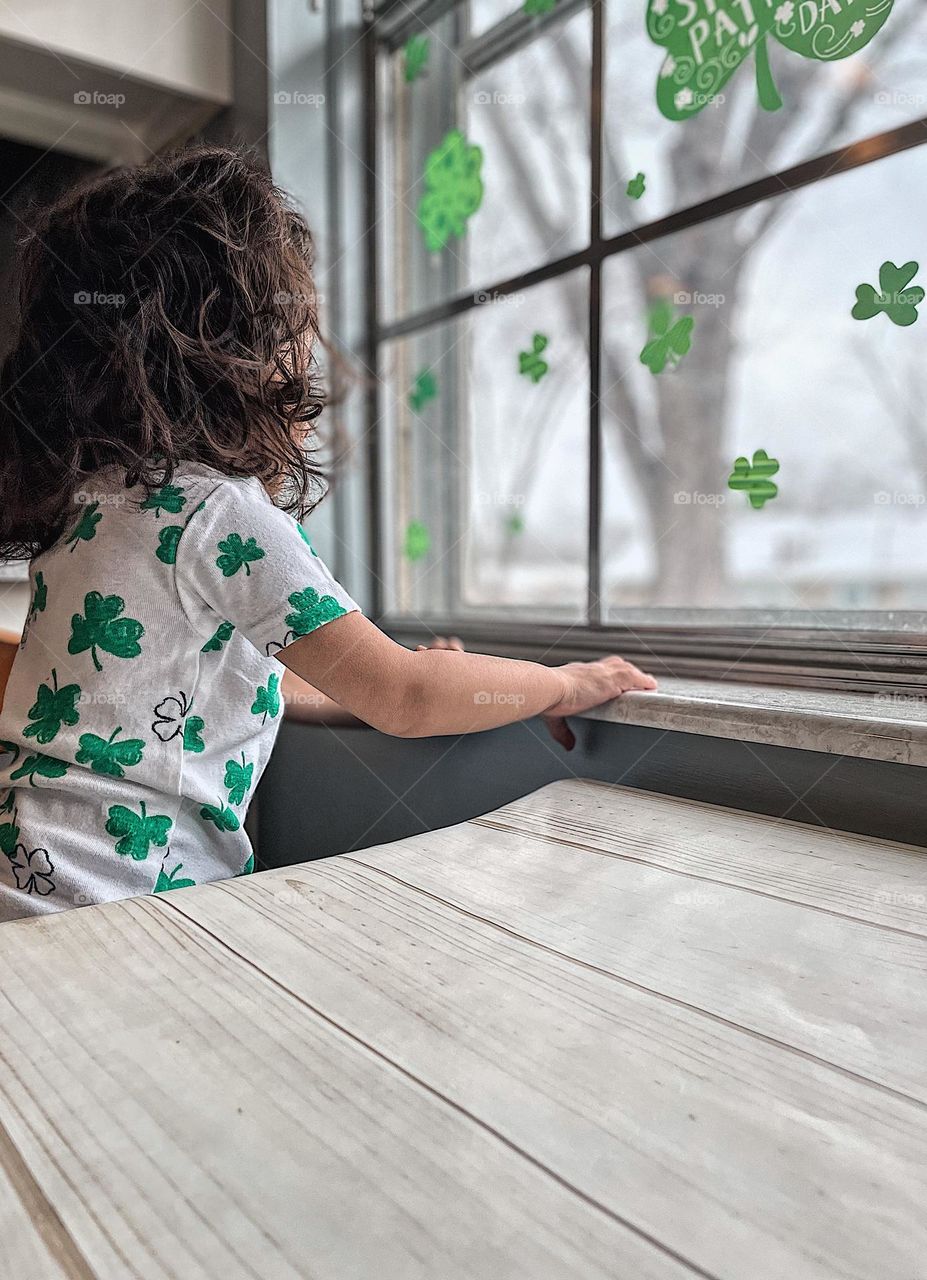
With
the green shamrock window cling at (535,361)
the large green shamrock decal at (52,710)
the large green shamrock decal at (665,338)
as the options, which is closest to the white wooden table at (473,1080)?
the large green shamrock decal at (52,710)

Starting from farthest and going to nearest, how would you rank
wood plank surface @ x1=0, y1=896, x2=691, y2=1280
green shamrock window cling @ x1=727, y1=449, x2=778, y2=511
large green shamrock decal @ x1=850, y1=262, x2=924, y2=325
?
1. green shamrock window cling @ x1=727, y1=449, x2=778, y2=511
2. large green shamrock decal @ x1=850, y1=262, x2=924, y2=325
3. wood plank surface @ x1=0, y1=896, x2=691, y2=1280

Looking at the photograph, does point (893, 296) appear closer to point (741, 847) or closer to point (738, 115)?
point (738, 115)

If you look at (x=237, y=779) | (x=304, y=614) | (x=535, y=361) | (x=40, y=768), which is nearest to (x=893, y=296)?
(x=535, y=361)

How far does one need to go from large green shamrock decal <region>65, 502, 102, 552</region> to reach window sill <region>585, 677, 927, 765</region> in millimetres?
509

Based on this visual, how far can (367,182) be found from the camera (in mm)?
1794

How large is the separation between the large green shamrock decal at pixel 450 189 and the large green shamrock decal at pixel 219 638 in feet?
3.59

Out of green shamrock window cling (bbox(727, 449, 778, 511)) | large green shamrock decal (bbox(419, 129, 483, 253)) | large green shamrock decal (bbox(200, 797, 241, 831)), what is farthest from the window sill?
large green shamrock decal (bbox(419, 129, 483, 253))

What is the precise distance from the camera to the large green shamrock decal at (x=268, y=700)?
2.94 ft

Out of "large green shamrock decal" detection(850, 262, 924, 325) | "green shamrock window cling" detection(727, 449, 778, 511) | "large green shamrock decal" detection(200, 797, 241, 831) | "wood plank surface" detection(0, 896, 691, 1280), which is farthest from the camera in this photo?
"green shamrock window cling" detection(727, 449, 778, 511)

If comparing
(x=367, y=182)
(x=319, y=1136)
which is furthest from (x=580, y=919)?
(x=367, y=182)

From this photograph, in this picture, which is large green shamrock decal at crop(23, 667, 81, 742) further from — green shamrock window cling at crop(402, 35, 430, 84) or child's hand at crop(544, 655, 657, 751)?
green shamrock window cling at crop(402, 35, 430, 84)

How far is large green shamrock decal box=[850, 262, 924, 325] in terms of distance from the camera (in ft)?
3.22

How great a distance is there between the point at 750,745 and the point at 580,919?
0.36 m

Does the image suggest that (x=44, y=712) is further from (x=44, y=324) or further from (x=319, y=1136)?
(x=319, y=1136)
